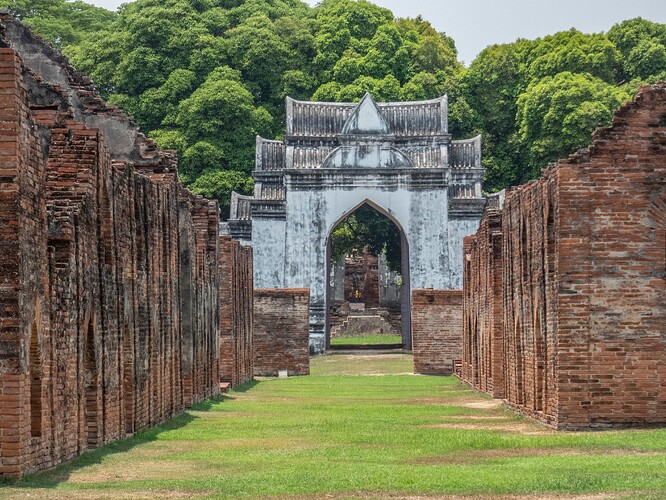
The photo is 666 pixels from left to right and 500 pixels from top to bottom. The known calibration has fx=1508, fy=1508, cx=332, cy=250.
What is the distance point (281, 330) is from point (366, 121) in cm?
1422

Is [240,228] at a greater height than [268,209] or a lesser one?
lesser

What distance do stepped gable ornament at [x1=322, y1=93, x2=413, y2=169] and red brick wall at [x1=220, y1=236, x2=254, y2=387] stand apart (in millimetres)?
14448

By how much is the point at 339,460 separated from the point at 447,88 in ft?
171

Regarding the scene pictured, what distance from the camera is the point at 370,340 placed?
197ft

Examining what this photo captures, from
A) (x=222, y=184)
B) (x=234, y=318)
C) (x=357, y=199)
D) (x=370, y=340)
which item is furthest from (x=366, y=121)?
(x=234, y=318)

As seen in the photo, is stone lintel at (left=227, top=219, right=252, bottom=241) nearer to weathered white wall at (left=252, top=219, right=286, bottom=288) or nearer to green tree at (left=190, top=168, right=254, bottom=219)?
weathered white wall at (left=252, top=219, right=286, bottom=288)

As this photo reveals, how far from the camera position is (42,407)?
13.7m

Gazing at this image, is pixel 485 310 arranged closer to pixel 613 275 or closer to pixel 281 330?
pixel 281 330

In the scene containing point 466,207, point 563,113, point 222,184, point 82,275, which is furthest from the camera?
point 222,184

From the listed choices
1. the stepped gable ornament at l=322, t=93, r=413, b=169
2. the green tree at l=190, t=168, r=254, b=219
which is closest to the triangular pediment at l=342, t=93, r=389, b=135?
the stepped gable ornament at l=322, t=93, r=413, b=169

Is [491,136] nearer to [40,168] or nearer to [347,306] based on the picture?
[347,306]

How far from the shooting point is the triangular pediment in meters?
52.3

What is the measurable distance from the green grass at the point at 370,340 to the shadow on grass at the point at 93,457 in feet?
111

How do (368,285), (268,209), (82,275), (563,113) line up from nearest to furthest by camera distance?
(82,275) → (268,209) → (563,113) → (368,285)
